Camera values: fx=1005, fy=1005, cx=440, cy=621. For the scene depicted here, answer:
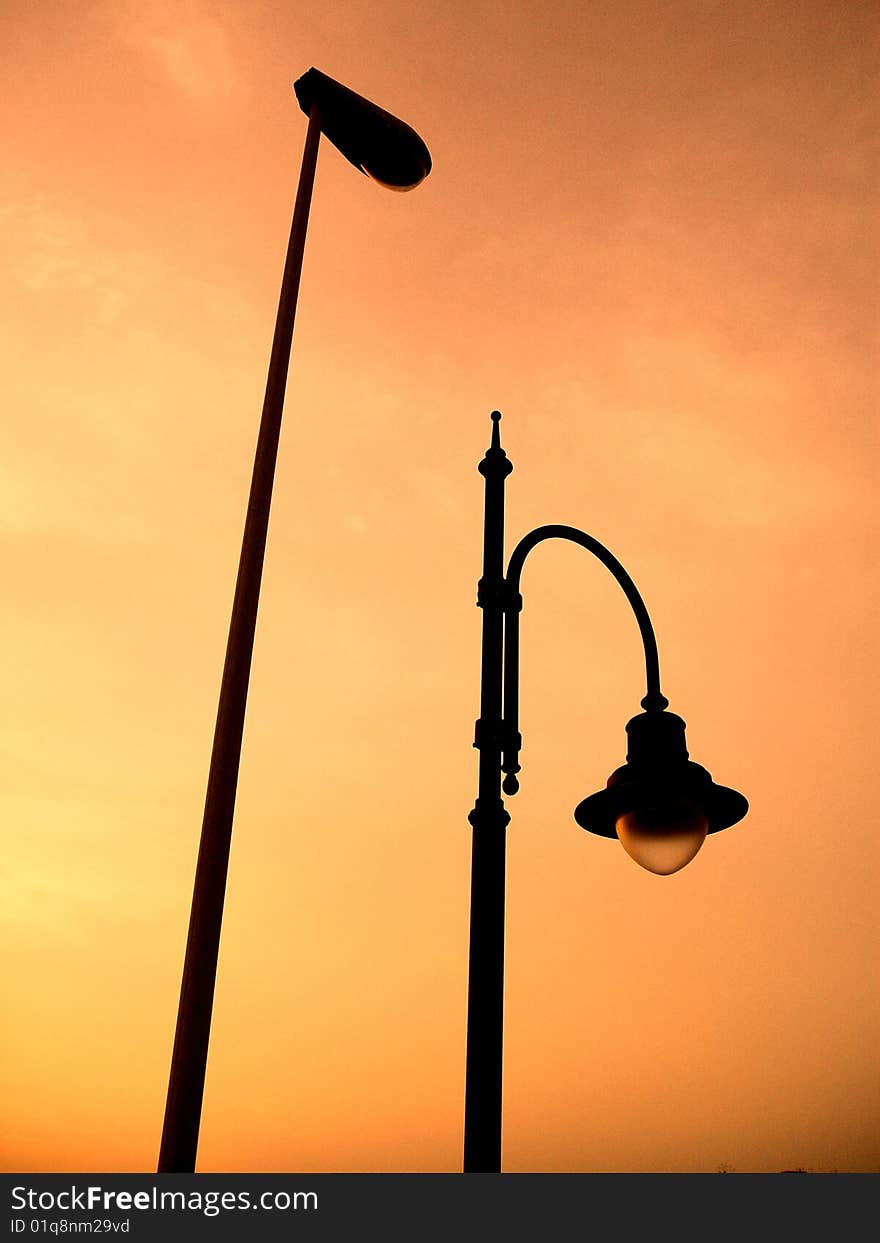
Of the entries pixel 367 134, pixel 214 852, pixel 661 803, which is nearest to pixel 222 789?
pixel 214 852

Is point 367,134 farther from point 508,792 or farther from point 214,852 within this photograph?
point 214,852

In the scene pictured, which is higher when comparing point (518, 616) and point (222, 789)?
point (518, 616)

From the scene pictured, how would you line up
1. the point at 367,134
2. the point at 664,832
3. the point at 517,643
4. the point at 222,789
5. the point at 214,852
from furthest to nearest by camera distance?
the point at 367,134 → the point at 664,832 → the point at 517,643 → the point at 222,789 → the point at 214,852

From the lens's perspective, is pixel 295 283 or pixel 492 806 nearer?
pixel 492 806

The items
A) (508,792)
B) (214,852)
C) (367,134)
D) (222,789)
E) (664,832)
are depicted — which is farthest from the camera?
(367,134)

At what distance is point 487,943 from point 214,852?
121 cm

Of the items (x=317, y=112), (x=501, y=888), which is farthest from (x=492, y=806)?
(x=317, y=112)

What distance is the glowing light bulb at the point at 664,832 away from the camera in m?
5.23

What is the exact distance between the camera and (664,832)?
5273mm

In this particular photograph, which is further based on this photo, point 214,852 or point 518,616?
point 518,616

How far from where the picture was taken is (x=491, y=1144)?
387 cm

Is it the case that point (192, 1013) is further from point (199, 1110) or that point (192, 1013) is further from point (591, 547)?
point (591, 547)

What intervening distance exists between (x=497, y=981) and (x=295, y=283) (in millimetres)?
4456

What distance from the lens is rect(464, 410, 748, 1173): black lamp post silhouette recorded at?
4.00 m
